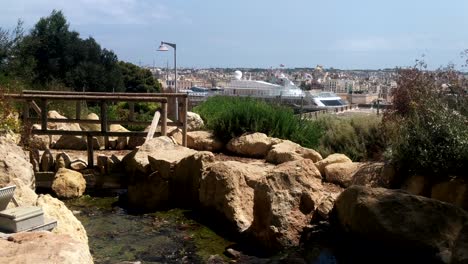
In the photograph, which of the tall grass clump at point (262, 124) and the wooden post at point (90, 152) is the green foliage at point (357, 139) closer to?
the tall grass clump at point (262, 124)

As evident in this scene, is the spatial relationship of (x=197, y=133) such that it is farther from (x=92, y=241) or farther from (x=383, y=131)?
(x=92, y=241)

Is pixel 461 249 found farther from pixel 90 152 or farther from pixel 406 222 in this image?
pixel 90 152

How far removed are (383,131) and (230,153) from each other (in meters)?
2.91

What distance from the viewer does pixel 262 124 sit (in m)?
10.9

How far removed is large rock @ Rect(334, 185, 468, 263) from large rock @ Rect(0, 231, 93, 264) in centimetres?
298

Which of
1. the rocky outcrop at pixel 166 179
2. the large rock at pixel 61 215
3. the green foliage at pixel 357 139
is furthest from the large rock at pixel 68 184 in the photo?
the green foliage at pixel 357 139

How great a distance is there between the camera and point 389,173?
7156 mm

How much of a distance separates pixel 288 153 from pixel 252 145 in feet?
4.09

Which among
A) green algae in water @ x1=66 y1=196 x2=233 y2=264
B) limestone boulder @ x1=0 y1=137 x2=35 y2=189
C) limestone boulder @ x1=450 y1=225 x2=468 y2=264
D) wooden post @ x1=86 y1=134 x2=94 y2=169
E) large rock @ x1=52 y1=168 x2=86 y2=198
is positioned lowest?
green algae in water @ x1=66 y1=196 x2=233 y2=264

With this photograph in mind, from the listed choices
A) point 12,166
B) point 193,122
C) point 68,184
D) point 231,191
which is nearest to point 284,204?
point 231,191

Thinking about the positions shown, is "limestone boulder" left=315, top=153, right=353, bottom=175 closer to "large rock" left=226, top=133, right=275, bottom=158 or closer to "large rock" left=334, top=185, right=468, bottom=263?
"large rock" left=226, top=133, right=275, bottom=158

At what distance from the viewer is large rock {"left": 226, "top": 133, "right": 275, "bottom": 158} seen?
10.0 m

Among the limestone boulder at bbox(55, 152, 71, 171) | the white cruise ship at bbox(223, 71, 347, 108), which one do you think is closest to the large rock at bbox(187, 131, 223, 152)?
the limestone boulder at bbox(55, 152, 71, 171)

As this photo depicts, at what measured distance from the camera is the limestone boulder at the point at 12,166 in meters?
6.02
